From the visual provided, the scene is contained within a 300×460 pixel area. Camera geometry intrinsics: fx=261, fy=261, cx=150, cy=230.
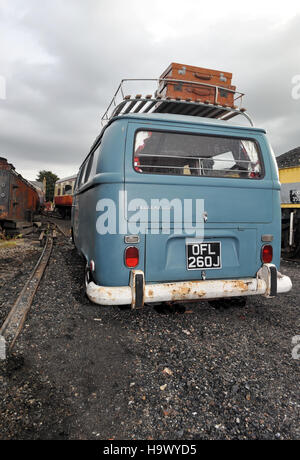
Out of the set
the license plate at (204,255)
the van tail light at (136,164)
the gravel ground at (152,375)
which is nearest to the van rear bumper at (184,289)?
the license plate at (204,255)

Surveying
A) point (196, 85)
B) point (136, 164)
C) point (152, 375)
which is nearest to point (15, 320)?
point (152, 375)

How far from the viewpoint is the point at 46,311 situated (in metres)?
3.19

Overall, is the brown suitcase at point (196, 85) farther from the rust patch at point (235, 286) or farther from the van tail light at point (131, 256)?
the rust patch at point (235, 286)

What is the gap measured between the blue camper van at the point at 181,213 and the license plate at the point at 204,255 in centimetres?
1

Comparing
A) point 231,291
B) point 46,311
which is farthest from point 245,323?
point 46,311

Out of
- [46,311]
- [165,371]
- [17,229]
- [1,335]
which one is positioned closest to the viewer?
Answer: [165,371]

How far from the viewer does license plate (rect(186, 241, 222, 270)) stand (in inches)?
105

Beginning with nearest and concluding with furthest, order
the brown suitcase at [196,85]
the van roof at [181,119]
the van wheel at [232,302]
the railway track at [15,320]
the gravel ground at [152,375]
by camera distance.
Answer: the gravel ground at [152,375] → the railway track at [15,320] → the van roof at [181,119] → the van wheel at [232,302] → the brown suitcase at [196,85]

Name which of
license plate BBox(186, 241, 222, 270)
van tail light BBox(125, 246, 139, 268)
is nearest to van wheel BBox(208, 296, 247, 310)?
license plate BBox(186, 241, 222, 270)

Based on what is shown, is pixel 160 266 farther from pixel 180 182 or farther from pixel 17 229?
pixel 17 229

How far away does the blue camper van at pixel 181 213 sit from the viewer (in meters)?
2.49

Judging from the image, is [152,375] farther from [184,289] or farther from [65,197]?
[65,197]

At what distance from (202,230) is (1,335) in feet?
7.28
